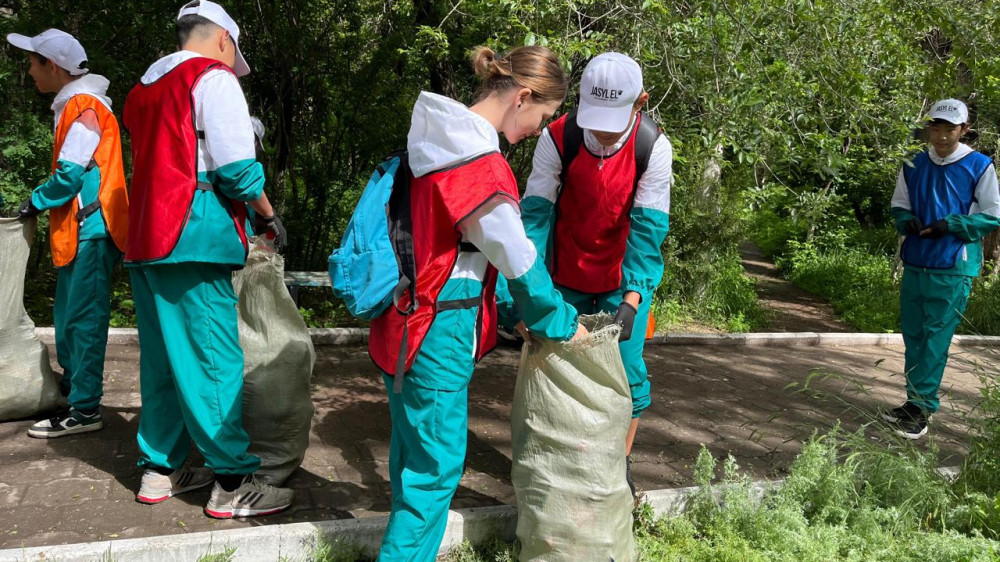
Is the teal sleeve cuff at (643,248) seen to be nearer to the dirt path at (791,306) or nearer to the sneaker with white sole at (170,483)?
the sneaker with white sole at (170,483)

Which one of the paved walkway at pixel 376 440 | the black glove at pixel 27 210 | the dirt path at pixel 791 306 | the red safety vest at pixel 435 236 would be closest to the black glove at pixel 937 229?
the paved walkway at pixel 376 440

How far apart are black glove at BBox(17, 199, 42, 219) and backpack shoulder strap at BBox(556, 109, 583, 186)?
105 inches

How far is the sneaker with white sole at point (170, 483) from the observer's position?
3.42m

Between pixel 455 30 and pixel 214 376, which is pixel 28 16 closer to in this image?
pixel 455 30

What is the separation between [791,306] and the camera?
12133mm

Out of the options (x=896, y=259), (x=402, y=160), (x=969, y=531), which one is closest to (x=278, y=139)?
(x=402, y=160)

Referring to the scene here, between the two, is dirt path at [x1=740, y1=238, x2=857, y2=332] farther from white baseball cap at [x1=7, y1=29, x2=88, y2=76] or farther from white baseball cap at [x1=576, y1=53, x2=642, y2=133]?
white baseball cap at [x1=7, y1=29, x2=88, y2=76]

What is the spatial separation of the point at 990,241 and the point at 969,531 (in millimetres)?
9812

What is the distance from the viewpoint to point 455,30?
24.5 ft

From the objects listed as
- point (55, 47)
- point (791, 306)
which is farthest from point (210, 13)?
point (791, 306)

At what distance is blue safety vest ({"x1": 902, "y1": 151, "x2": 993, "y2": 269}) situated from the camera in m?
5.00

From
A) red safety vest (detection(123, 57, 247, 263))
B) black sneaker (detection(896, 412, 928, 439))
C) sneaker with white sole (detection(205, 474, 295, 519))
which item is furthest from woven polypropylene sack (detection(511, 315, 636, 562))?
black sneaker (detection(896, 412, 928, 439))

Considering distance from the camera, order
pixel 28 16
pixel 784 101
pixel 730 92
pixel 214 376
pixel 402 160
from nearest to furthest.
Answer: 1. pixel 402 160
2. pixel 214 376
3. pixel 730 92
4. pixel 784 101
5. pixel 28 16

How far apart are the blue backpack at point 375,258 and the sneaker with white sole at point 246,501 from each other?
51.5 inches
